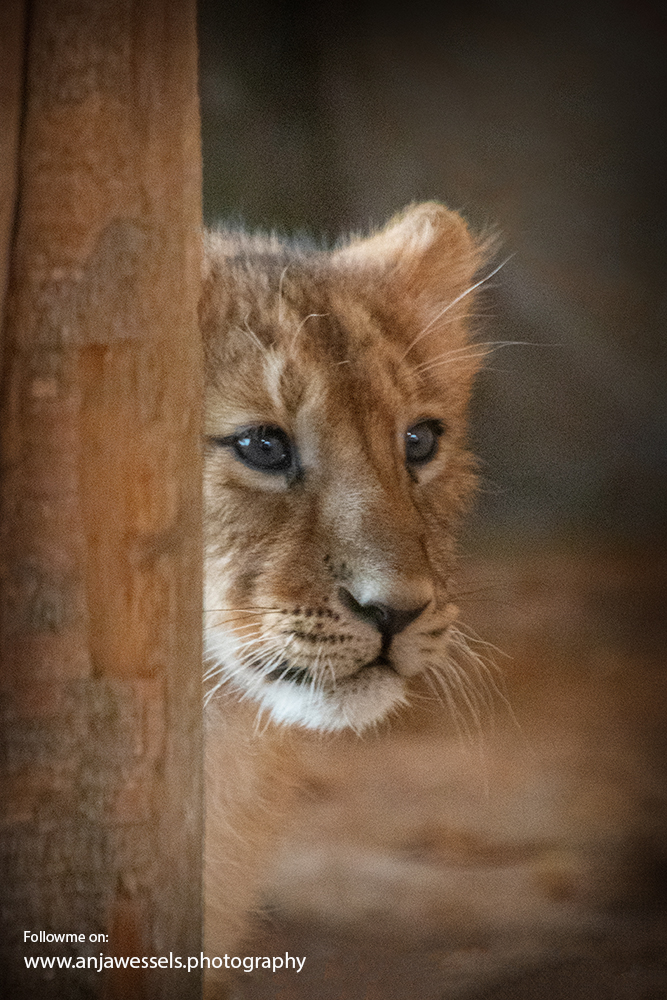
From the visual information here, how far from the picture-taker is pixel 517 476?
1325mm

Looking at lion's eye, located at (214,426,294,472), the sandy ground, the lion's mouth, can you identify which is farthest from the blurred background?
lion's eye, located at (214,426,294,472)

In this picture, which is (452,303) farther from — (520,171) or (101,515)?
(101,515)

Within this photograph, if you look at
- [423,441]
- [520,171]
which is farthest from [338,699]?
[520,171]

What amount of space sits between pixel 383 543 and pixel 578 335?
471mm

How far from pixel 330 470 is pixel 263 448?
11 centimetres

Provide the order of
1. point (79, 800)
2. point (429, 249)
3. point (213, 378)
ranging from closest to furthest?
point (79, 800)
point (213, 378)
point (429, 249)

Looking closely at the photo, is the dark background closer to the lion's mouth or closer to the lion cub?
the lion cub

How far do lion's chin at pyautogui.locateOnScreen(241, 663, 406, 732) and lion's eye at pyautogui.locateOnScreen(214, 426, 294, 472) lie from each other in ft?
1.04

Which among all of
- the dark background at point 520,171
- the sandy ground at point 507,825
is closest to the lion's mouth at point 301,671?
the sandy ground at point 507,825

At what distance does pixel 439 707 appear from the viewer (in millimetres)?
1292

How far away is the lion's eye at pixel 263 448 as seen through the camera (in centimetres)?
125

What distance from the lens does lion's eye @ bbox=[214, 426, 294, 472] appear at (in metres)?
1.25

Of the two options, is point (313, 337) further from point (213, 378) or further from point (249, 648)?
point (249, 648)

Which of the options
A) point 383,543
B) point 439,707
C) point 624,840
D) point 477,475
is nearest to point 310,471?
point 383,543
